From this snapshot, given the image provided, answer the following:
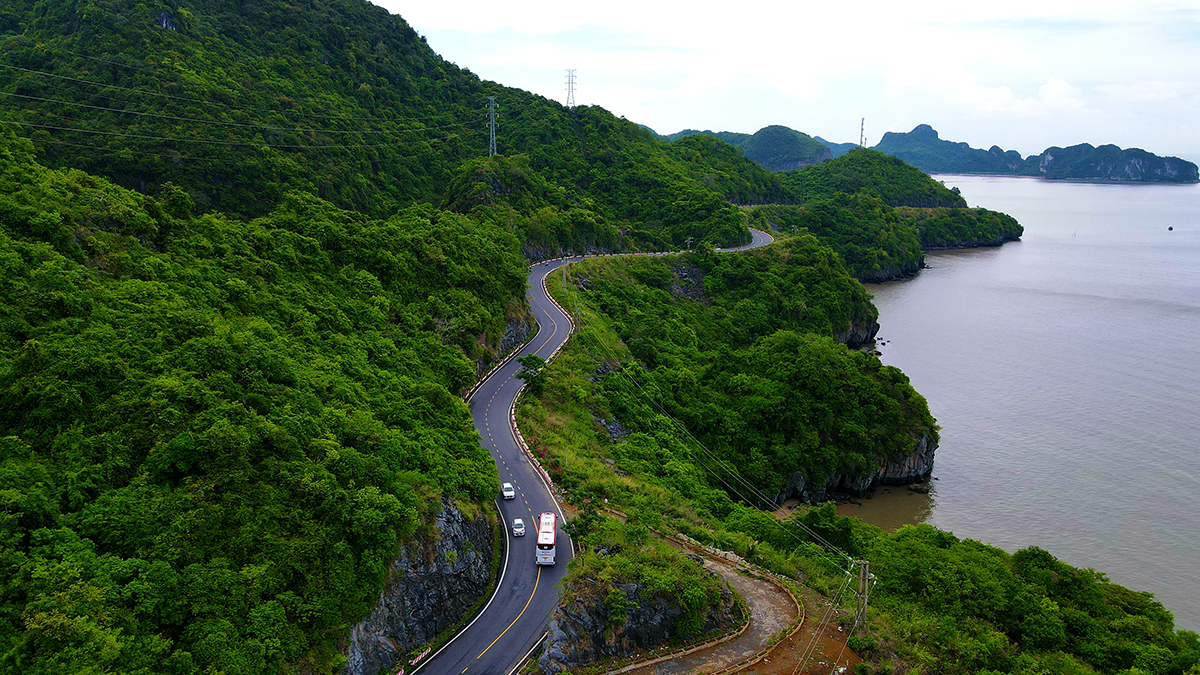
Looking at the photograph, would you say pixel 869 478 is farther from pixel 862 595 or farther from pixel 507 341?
pixel 507 341

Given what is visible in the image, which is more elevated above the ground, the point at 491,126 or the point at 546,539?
the point at 491,126

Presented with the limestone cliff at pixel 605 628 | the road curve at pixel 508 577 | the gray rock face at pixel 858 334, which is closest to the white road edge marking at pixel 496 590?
the road curve at pixel 508 577

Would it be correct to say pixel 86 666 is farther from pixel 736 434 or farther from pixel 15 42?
pixel 15 42

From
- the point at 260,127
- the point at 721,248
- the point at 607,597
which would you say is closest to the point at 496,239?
the point at 260,127

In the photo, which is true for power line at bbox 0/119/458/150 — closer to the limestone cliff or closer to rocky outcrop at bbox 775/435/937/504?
the limestone cliff

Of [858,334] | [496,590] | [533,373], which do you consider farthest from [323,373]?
[858,334]

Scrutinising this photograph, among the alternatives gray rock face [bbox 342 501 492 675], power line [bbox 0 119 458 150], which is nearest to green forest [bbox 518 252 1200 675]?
gray rock face [bbox 342 501 492 675]

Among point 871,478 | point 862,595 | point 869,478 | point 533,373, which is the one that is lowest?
point 871,478
